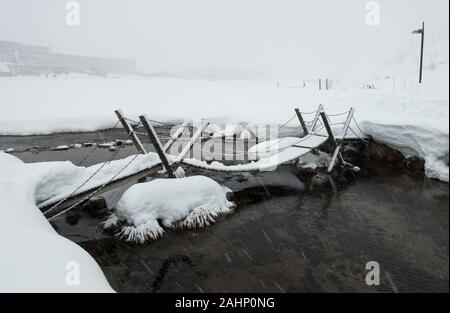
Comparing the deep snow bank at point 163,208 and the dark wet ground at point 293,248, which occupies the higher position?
the deep snow bank at point 163,208

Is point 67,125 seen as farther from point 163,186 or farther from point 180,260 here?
point 180,260

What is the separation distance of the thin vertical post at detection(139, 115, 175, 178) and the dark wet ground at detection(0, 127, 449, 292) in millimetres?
1773

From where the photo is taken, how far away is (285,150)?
31.2ft

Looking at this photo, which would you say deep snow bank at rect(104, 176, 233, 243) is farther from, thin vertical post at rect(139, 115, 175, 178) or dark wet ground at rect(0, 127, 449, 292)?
thin vertical post at rect(139, 115, 175, 178)

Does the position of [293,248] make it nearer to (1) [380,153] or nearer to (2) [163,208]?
(2) [163,208]

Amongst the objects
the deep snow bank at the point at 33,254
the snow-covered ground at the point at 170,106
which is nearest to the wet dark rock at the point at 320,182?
the snow-covered ground at the point at 170,106

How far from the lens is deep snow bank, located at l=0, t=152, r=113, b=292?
368 centimetres

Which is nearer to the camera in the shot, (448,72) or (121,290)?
(448,72)

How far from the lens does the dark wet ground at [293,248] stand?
496 centimetres

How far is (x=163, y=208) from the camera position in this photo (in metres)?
6.80

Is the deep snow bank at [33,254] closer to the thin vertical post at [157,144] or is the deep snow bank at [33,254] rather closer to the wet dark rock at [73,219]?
the wet dark rock at [73,219]

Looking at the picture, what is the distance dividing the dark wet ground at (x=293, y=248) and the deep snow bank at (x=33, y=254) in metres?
0.99
